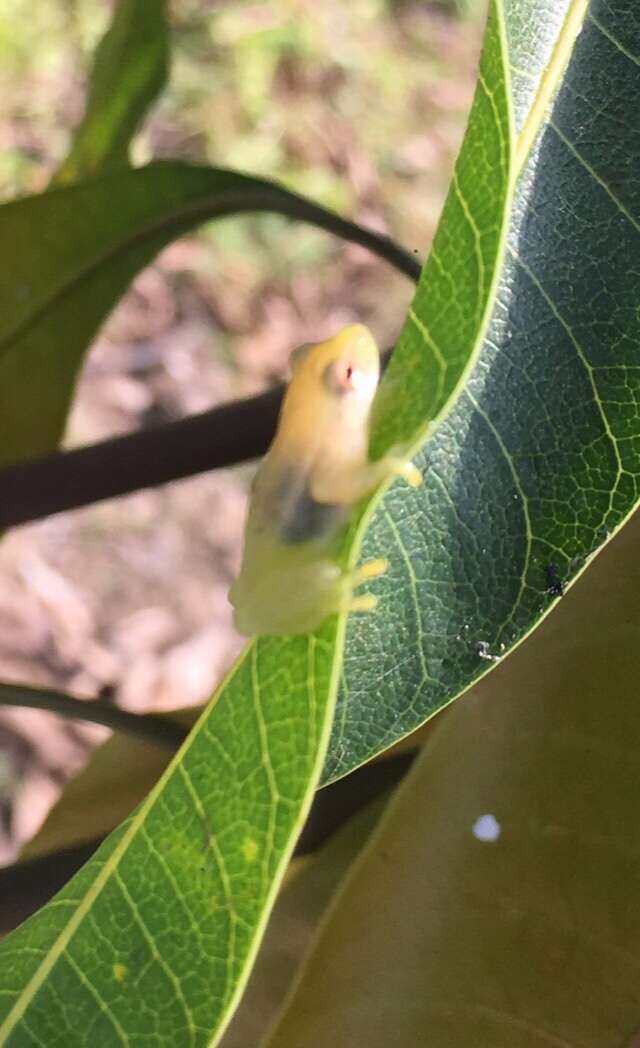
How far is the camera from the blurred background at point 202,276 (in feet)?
Result: 5.61

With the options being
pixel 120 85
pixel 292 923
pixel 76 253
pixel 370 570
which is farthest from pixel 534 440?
Answer: pixel 120 85

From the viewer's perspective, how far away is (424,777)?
64 cm

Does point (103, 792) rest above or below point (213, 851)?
below

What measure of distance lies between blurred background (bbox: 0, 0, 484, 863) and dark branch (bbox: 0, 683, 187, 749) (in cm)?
94

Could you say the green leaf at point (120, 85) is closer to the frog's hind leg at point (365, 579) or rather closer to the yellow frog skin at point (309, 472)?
the yellow frog skin at point (309, 472)

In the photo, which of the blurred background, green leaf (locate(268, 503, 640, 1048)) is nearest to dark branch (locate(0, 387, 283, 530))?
green leaf (locate(268, 503, 640, 1048))

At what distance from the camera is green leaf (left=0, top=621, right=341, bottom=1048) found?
1.24 ft

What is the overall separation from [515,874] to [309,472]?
0.24 meters

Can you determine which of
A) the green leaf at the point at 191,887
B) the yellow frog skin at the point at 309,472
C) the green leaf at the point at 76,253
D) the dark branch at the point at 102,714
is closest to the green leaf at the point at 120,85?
the green leaf at the point at 76,253

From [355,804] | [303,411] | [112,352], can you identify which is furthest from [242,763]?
[112,352]

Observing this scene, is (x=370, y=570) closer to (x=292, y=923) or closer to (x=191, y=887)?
(x=191, y=887)

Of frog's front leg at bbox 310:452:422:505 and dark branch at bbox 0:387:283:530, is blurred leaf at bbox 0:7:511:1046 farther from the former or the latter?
dark branch at bbox 0:387:283:530

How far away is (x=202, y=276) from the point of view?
6.31ft

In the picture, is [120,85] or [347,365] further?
[120,85]
